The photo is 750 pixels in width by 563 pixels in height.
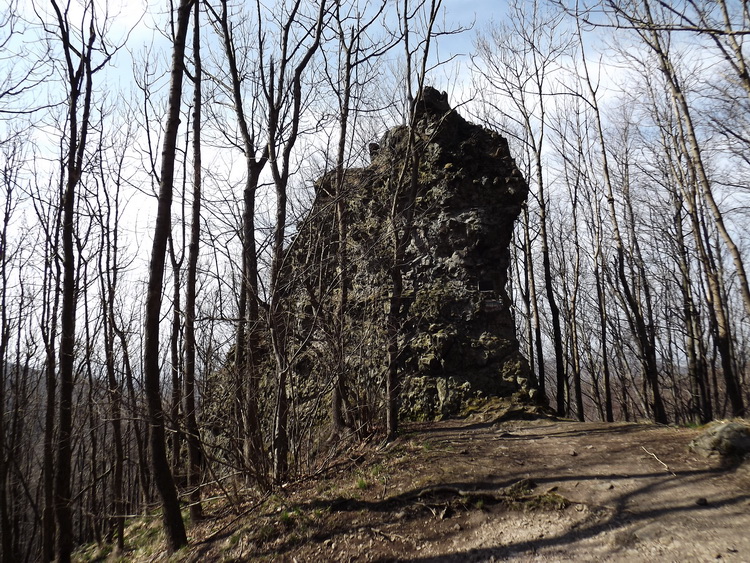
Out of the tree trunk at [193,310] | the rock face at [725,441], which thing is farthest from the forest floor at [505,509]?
the tree trunk at [193,310]

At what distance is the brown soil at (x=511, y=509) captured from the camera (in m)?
3.51

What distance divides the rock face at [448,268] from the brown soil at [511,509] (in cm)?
279

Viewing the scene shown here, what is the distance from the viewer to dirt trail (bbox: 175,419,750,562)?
11.5 feet

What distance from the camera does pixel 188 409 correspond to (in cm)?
591

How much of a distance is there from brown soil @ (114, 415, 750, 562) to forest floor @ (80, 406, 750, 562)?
0.05 feet

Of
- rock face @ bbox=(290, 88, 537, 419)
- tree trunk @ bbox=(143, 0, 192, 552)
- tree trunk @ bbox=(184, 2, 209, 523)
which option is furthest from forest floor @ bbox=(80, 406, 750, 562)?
rock face @ bbox=(290, 88, 537, 419)

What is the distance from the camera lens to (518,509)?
428 centimetres

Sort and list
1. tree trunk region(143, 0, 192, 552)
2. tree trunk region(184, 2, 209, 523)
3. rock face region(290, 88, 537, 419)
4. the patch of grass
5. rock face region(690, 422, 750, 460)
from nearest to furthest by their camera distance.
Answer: the patch of grass, rock face region(690, 422, 750, 460), tree trunk region(143, 0, 192, 552), tree trunk region(184, 2, 209, 523), rock face region(290, 88, 537, 419)

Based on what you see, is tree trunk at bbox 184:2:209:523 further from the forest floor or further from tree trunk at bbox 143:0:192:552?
the forest floor

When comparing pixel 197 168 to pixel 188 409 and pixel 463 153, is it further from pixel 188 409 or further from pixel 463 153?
pixel 463 153

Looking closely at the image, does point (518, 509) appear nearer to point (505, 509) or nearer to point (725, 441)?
point (505, 509)

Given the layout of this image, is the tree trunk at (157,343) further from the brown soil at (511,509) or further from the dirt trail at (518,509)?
the dirt trail at (518,509)

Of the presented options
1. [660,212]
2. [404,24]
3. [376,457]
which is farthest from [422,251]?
[660,212]

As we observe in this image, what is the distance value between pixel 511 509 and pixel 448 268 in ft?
21.8
